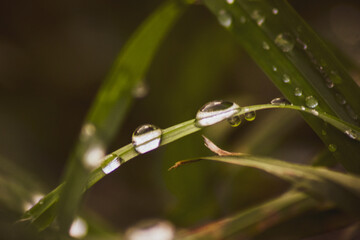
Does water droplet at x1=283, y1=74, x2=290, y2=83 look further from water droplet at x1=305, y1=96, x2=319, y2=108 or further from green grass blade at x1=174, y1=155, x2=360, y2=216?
green grass blade at x1=174, y1=155, x2=360, y2=216

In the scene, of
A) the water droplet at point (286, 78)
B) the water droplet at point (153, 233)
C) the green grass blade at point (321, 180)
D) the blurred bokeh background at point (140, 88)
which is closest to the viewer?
the green grass blade at point (321, 180)

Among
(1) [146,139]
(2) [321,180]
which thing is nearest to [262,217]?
(2) [321,180]

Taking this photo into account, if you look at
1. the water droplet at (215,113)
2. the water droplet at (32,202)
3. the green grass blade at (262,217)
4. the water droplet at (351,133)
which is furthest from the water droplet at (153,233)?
the water droplet at (351,133)

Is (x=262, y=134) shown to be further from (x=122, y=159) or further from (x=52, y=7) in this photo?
(x=52, y=7)

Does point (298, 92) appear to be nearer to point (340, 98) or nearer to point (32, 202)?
point (340, 98)

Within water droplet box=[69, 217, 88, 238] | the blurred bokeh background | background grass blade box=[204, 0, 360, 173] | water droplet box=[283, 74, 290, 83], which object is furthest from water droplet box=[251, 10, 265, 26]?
water droplet box=[69, 217, 88, 238]

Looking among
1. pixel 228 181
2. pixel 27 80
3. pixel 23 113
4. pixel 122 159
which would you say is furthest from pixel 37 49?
pixel 122 159

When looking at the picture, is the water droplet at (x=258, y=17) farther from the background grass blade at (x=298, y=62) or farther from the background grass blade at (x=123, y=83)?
the background grass blade at (x=123, y=83)
